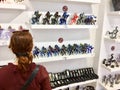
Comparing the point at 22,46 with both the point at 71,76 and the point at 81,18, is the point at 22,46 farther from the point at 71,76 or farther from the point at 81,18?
the point at 71,76

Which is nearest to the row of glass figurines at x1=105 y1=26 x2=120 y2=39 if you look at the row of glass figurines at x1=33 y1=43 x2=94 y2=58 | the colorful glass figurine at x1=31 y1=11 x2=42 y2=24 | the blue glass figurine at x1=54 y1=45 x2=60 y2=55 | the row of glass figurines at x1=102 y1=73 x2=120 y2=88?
the row of glass figurines at x1=33 y1=43 x2=94 y2=58

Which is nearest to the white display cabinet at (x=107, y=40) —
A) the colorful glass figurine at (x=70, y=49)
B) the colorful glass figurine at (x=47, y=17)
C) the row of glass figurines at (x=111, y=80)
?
the row of glass figurines at (x=111, y=80)

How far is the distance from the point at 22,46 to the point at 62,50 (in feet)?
3.60

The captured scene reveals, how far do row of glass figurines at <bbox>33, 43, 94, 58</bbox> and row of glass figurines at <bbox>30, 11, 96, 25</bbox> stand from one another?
0.95 feet

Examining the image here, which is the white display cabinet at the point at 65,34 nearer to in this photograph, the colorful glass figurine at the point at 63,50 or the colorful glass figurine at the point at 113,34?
the colorful glass figurine at the point at 63,50

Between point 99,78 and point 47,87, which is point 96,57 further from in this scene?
point 47,87

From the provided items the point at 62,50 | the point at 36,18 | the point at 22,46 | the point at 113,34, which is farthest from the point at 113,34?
the point at 22,46

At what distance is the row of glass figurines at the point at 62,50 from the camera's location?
6.31 ft

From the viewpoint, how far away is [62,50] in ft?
6.73

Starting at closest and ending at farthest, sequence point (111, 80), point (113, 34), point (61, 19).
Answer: point (61, 19) → point (113, 34) → point (111, 80)

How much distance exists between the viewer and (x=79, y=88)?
96.1 inches

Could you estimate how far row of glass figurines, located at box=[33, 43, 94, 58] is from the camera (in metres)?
1.92

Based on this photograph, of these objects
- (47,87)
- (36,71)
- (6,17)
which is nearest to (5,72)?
(36,71)

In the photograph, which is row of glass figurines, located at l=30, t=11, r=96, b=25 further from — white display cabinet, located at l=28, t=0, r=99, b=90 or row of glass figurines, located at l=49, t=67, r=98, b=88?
row of glass figurines, located at l=49, t=67, r=98, b=88
